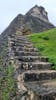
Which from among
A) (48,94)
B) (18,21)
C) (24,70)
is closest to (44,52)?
(24,70)

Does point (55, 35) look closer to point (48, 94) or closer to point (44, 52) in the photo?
point (44, 52)

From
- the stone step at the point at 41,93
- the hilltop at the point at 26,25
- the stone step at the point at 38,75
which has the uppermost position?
the hilltop at the point at 26,25

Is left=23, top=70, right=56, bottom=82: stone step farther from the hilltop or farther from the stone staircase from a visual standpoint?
the hilltop

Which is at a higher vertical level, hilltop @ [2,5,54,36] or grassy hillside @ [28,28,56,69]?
hilltop @ [2,5,54,36]

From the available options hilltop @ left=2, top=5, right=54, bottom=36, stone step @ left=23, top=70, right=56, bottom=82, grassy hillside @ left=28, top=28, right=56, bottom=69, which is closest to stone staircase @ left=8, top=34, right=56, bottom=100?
stone step @ left=23, top=70, right=56, bottom=82

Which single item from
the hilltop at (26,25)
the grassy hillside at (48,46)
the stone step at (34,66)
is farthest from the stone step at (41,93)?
the hilltop at (26,25)

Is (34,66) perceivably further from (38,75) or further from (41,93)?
(41,93)

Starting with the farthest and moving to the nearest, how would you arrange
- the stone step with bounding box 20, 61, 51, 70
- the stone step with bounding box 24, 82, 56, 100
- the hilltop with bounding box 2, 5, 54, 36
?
the hilltop with bounding box 2, 5, 54, 36 → the stone step with bounding box 20, 61, 51, 70 → the stone step with bounding box 24, 82, 56, 100

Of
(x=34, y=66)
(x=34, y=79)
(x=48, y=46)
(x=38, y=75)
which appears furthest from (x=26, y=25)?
(x=34, y=79)

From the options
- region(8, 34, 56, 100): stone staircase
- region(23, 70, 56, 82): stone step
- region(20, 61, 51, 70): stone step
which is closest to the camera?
region(8, 34, 56, 100): stone staircase

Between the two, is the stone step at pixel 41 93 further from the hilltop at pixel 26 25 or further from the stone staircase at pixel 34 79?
the hilltop at pixel 26 25

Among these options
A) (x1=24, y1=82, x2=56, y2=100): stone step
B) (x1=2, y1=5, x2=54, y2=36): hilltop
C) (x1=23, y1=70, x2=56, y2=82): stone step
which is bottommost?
(x1=23, y1=70, x2=56, y2=82): stone step

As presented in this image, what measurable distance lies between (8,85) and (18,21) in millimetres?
31175

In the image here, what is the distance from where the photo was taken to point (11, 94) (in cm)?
1145
